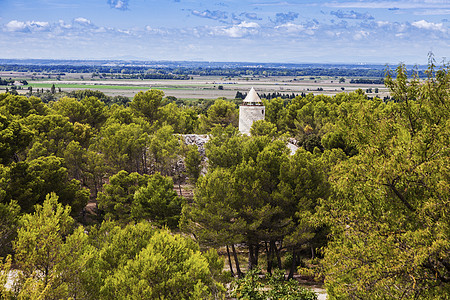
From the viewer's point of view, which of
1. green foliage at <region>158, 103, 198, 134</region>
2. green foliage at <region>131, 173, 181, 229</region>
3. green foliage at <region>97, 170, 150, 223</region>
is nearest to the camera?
green foliage at <region>131, 173, 181, 229</region>

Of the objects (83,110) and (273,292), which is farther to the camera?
(83,110)

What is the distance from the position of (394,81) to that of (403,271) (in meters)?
5.33

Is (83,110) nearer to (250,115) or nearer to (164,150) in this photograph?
(164,150)

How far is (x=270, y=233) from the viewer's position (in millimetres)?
22609

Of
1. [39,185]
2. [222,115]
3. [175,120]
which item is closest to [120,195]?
[39,185]

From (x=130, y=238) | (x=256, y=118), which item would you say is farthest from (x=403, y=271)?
(x=256, y=118)

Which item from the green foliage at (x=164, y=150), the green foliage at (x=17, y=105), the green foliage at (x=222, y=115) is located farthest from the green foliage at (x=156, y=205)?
the green foliage at (x=222, y=115)

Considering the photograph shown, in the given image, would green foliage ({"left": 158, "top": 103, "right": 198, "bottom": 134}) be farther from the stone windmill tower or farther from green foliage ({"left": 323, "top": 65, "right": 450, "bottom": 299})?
green foliage ({"left": 323, "top": 65, "right": 450, "bottom": 299})

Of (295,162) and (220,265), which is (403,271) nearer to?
(220,265)

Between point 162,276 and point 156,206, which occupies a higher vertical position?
point 162,276

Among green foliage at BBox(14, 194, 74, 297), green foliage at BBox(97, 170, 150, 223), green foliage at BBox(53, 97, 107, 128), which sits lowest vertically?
green foliage at BBox(97, 170, 150, 223)

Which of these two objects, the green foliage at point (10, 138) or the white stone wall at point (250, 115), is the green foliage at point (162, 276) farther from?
the white stone wall at point (250, 115)

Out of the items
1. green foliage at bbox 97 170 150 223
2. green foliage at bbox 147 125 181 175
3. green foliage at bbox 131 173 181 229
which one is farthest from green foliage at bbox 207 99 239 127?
Answer: green foliage at bbox 131 173 181 229

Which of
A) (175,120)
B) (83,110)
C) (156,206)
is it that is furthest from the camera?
(175,120)
